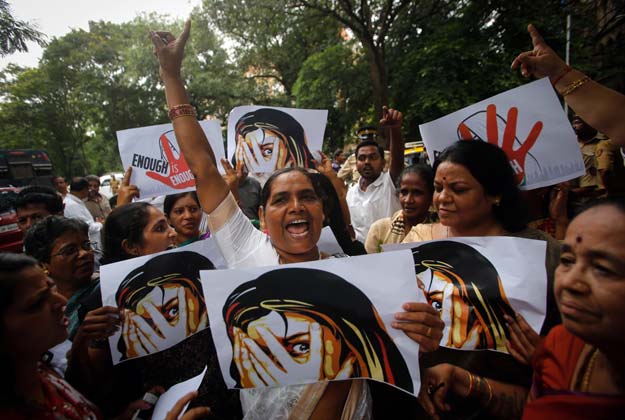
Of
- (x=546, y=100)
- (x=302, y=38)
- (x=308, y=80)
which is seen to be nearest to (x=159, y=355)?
(x=546, y=100)

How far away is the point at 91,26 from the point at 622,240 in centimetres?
3056

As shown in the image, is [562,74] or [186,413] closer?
[186,413]

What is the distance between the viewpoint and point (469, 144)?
6.09 ft

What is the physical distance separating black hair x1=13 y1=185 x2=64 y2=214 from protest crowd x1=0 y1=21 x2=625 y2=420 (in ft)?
4.22

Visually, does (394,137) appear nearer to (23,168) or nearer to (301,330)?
(301,330)

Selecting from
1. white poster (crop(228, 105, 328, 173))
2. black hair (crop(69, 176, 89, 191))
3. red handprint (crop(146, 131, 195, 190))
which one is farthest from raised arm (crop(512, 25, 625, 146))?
black hair (crop(69, 176, 89, 191))

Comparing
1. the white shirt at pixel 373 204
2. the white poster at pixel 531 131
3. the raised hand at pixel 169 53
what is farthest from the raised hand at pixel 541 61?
the white shirt at pixel 373 204

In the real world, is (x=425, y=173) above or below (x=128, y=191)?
below

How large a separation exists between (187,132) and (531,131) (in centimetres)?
201

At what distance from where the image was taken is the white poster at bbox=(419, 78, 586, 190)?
7.36 feet

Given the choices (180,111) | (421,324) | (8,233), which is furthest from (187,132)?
(8,233)

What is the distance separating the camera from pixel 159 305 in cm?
169

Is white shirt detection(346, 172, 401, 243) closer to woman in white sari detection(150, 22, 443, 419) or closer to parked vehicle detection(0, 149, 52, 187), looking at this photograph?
woman in white sari detection(150, 22, 443, 419)

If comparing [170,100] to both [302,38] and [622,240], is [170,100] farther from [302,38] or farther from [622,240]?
[302,38]
